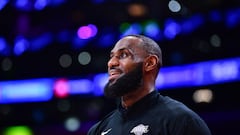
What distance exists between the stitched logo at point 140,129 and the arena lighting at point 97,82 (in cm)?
553

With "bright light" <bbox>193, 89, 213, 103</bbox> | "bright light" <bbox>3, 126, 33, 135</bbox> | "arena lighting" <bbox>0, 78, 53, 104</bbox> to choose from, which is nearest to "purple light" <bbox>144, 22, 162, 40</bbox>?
"bright light" <bbox>193, 89, 213, 103</bbox>

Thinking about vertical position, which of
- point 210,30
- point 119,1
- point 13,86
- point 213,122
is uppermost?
point 119,1

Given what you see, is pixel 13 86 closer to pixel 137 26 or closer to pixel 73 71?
pixel 73 71

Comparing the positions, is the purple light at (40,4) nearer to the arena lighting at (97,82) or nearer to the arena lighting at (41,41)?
the arena lighting at (41,41)

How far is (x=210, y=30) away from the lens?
8.12 m

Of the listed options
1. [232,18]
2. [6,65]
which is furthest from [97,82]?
[232,18]

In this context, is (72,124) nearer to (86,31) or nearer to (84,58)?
(84,58)

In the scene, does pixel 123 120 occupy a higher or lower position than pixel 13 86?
higher

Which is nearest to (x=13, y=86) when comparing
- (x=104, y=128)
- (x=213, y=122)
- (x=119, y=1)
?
(x=119, y=1)

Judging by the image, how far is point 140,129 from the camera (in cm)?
224

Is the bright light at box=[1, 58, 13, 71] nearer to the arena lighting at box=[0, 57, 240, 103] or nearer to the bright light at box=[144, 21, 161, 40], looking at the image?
the arena lighting at box=[0, 57, 240, 103]

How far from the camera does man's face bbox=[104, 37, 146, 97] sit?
2344mm

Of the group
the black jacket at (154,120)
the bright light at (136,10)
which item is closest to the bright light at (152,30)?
the bright light at (136,10)

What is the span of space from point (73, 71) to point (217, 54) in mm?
2619
